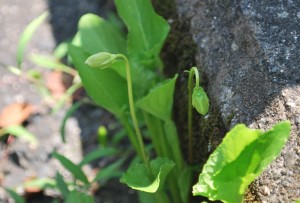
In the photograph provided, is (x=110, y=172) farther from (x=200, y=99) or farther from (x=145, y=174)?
(x=200, y=99)

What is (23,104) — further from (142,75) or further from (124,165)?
(142,75)

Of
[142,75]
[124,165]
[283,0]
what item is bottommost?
[124,165]

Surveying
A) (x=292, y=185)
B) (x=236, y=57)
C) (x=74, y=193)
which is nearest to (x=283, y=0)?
(x=236, y=57)

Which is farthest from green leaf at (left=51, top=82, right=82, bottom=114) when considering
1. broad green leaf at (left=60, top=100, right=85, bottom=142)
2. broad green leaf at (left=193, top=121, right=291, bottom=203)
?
broad green leaf at (left=193, top=121, right=291, bottom=203)

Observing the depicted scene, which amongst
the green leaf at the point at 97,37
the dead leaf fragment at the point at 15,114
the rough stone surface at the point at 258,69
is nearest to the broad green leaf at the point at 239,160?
the rough stone surface at the point at 258,69

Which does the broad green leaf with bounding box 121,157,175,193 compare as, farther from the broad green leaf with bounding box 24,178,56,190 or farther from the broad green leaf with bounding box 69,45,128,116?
the broad green leaf with bounding box 24,178,56,190

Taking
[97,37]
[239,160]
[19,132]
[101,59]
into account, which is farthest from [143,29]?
[19,132]
